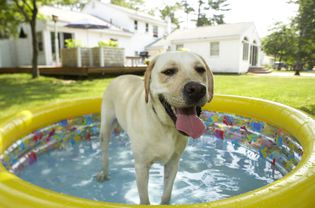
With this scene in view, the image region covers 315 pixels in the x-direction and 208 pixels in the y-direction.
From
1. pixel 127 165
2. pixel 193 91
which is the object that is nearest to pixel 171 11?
pixel 127 165

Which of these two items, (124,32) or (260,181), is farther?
(124,32)

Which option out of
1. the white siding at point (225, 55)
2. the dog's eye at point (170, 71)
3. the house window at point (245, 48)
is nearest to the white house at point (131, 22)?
the white siding at point (225, 55)

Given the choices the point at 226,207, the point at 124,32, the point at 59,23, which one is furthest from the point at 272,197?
the point at 124,32

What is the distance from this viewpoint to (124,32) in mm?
23344

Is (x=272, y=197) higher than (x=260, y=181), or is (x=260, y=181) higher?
(x=272, y=197)

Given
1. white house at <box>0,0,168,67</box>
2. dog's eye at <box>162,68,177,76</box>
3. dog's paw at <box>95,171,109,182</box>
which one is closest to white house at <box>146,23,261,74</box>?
white house at <box>0,0,168,67</box>

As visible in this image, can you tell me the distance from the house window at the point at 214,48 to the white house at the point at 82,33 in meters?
7.51

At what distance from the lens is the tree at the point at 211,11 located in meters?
39.3

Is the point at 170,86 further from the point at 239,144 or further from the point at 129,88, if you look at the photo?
the point at 239,144

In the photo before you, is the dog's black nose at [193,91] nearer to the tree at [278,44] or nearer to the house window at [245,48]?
the tree at [278,44]

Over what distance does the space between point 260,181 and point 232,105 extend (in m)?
1.48

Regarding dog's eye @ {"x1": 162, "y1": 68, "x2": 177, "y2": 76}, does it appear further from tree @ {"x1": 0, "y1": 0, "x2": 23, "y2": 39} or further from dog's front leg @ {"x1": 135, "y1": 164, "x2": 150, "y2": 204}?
tree @ {"x1": 0, "y1": 0, "x2": 23, "y2": 39}

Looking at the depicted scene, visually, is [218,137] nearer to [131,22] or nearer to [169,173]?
[169,173]

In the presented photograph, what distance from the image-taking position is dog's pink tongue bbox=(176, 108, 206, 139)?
77.7 inches
